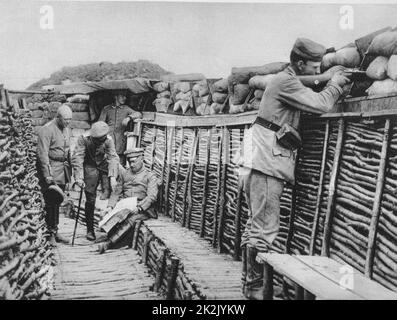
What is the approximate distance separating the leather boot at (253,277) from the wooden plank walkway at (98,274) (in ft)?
3.02

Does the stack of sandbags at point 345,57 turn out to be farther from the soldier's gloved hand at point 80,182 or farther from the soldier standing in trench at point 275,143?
the soldier's gloved hand at point 80,182

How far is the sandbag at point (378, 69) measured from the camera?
2.33 m

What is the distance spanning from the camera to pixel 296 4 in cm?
304

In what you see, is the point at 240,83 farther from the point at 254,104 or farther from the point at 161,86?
the point at 161,86

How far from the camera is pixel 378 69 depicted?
235 centimetres

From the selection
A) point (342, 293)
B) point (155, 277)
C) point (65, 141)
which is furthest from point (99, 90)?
point (342, 293)

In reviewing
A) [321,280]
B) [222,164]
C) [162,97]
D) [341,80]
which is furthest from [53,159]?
[321,280]

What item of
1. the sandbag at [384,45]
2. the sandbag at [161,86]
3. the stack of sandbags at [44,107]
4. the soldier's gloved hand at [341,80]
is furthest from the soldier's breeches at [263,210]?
the stack of sandbags at [44,107]

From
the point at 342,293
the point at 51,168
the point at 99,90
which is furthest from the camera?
the point at 99,90

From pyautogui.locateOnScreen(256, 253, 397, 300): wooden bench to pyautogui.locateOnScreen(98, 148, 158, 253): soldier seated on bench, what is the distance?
7.26 ft

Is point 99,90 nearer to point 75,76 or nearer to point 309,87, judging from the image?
point 75,76

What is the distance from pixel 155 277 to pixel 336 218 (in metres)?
1.59

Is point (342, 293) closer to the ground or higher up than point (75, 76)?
closer to the ground

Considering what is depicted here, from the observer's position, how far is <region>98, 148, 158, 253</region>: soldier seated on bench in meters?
4.39
